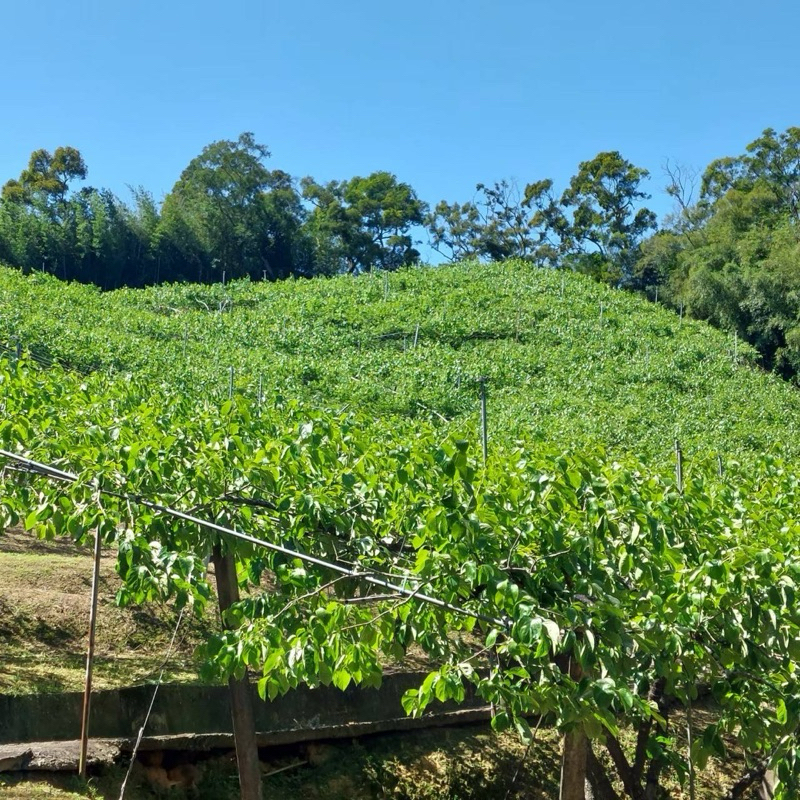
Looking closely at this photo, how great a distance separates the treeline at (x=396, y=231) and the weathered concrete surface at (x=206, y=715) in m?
28.6

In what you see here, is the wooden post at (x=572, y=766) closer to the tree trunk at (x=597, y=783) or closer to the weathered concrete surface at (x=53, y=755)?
the tree trunk at (x=597, y=783)

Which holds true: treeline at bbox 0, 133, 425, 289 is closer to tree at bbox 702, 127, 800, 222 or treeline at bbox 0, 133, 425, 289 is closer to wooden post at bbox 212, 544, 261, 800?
tree at bbox 702, 127, 800, 222

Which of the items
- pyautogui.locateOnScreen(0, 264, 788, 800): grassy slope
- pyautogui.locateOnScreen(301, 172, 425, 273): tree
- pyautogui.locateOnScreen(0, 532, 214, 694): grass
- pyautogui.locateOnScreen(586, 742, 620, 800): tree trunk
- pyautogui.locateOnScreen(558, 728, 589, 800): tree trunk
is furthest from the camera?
pyautogui.locateOnScreen(301, 172, 425, 273): tree

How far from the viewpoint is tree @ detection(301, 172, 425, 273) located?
5116 centimetres

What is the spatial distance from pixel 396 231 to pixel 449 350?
86.6ft

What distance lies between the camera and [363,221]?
172 feet

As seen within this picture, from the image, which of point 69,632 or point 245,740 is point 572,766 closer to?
point 245,740

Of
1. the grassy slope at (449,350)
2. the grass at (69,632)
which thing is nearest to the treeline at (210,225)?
the grassy slope at (449,350)

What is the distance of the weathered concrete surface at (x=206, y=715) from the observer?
6.77 metres

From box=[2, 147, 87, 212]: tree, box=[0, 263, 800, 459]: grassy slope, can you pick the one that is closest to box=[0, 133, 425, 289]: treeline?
box=[2, 147, 87, 212]: tree

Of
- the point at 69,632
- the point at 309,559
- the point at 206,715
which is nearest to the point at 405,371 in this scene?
the point at 69,632

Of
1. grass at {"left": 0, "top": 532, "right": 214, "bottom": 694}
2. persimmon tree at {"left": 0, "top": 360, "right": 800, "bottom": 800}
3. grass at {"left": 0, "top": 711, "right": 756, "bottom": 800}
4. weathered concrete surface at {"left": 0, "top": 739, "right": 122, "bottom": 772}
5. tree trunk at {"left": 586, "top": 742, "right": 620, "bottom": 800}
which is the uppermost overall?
persimmon tree at {"left": 0, "top": 360, "right": 800, "bottom": 800}

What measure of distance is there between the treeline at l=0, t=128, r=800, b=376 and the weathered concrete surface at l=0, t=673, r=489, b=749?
93.9ft

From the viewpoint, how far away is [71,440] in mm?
6148
